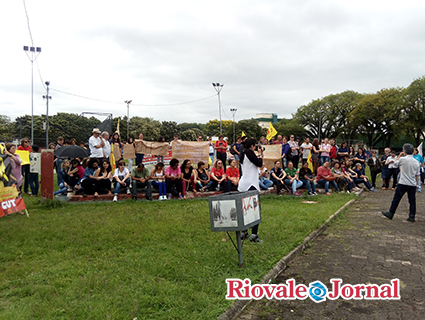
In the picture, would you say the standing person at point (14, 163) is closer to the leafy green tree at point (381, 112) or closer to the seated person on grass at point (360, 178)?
the seated person on grass at point (360, 178)

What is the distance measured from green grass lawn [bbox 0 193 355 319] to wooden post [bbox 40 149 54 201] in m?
0.79

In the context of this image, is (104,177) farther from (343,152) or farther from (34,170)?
(343,152)

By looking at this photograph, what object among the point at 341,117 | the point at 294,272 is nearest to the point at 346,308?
the point at 294,272

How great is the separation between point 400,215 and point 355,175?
547cm

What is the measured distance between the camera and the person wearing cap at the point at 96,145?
11.3m

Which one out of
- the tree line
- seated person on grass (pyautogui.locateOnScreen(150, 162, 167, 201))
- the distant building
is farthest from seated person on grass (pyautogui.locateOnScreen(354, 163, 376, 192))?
the distant building

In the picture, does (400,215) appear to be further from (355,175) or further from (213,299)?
(213,299)

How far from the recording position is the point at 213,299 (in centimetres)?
390

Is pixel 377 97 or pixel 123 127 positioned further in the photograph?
pixel 123 127

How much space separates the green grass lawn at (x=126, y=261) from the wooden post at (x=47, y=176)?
79 cm

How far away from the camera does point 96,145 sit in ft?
37.1

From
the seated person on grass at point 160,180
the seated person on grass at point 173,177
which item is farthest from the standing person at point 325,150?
the seated person on grass at point 160,180

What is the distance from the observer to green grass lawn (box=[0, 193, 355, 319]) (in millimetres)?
3711

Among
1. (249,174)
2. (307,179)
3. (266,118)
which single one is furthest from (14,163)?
(266,118)
